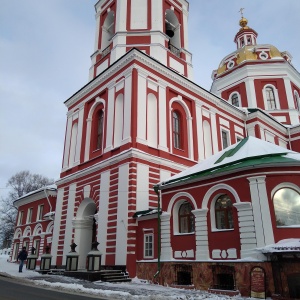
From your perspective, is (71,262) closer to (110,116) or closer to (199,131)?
(110,116)

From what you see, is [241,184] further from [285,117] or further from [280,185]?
[285,117]

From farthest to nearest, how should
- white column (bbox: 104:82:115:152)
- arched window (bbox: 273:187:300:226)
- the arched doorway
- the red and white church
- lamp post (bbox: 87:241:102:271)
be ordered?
the arched doorway
white column (bbox: 104:82:115:152)
lamp post (bbox: 87:241:102:271)
the red and white church
arched window (bbox: 273:187:300:226)

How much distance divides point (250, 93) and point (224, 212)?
2302 cm

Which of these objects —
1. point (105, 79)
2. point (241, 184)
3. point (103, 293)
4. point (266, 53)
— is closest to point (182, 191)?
point (241, 184)

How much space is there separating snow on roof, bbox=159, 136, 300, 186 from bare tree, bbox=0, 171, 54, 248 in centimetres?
3565

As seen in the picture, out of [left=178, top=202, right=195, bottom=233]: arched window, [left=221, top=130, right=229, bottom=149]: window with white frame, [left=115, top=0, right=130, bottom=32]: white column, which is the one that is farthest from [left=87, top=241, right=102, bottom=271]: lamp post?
[left=115, top=0, right=130, bottom=32]: white column

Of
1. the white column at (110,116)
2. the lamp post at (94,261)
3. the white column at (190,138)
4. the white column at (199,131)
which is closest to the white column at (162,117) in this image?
the white column at (190,138)

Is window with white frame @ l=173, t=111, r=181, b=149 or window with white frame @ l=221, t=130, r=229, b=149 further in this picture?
window with white frame @ l=221, t=130, r=229, b=149

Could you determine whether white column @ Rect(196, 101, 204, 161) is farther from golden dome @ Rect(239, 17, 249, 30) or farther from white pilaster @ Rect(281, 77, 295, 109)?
golden dome @ Rect(239, 17, 249, 30)

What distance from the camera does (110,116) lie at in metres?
20.1

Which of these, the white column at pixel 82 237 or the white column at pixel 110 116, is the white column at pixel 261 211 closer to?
the white column at pixel 110 116

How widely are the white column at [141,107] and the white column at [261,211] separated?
25.9ft

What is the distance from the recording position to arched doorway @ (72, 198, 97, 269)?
1952cm

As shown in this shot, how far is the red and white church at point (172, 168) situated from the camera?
37.7 ft
